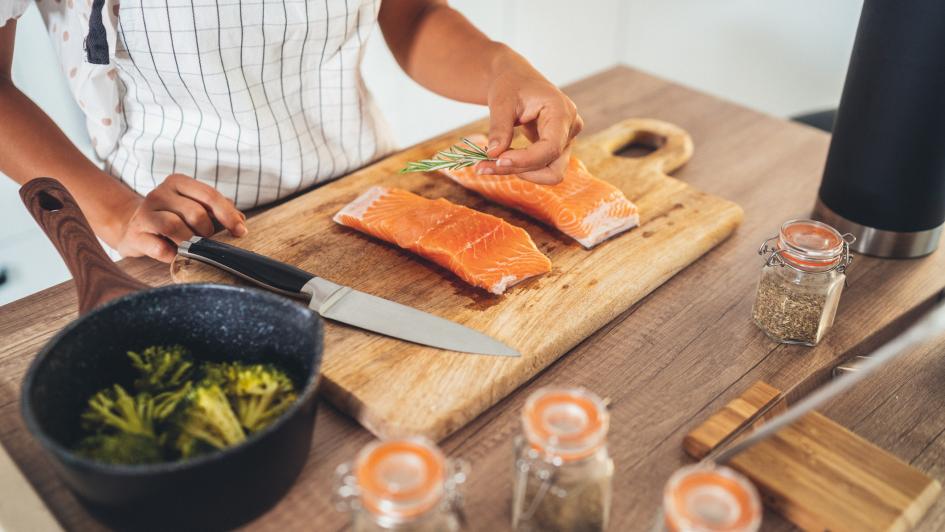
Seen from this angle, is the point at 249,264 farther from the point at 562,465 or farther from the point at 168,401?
the point at 562,465

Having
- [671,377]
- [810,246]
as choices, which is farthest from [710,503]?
[810,246]

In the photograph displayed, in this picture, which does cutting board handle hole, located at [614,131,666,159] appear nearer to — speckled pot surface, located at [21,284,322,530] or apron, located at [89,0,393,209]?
apron, located at [89,0,393,209]

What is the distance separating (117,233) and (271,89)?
43cm

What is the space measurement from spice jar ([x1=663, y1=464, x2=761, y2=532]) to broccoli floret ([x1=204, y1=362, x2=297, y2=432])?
46 cm

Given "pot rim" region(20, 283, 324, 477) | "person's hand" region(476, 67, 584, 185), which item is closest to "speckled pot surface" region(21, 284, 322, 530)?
"pot rim" region(20, 283, 324, 477)

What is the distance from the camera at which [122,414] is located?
0.89m

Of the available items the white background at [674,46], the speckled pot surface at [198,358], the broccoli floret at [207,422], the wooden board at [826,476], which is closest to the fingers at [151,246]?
the speckled pot surface at [198,358]

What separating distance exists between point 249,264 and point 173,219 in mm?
214

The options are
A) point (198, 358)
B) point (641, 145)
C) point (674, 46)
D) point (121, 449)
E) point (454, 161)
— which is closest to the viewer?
point (121, 449)

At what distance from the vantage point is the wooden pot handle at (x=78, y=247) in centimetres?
109

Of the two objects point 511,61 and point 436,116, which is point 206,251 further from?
point 436,116

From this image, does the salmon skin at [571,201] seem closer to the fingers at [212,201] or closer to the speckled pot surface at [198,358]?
the fingers at [212,201]

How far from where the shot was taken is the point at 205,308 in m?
0.99

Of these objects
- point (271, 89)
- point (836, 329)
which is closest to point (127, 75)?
point (271, 89)
